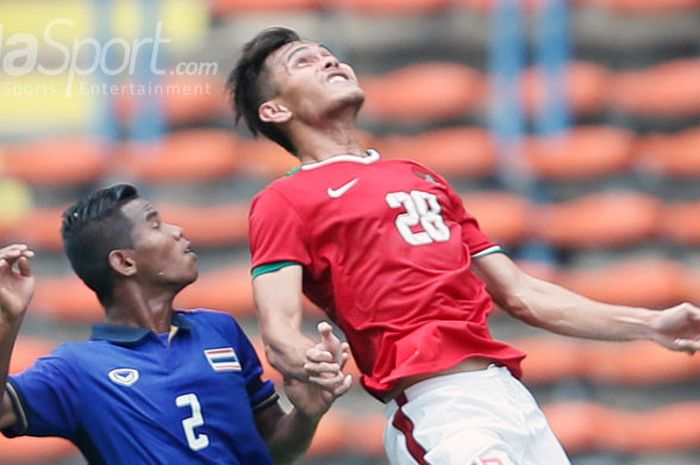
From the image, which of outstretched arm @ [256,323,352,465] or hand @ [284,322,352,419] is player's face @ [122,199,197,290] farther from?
hand @ [284,322,352,419]

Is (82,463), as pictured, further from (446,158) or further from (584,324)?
(584,324)

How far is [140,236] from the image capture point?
14.3ft

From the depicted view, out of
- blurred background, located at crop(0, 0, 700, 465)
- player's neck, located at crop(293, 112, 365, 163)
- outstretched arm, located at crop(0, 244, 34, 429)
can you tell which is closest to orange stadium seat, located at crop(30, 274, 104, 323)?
blurred background, located at crop(0, 0, 700, 465)

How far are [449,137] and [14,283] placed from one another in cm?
202

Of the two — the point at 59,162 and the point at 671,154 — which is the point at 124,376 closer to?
the point at 59,162

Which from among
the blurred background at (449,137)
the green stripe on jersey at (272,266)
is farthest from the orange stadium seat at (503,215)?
the green stripe on jersey at (272,266)

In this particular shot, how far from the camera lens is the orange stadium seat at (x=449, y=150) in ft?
18.6

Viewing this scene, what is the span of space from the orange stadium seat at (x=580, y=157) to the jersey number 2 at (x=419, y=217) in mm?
1407

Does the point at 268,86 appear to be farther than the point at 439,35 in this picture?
→ No

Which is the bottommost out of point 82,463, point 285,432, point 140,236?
point 82,463

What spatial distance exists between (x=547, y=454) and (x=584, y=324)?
1.13 feet

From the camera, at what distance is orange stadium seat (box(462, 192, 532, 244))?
A: 5.61m

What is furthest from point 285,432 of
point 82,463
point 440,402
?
point 82,463

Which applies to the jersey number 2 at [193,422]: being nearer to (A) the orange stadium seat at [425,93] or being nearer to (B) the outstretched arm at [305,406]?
(B) the outstretched arm at [305,406]
